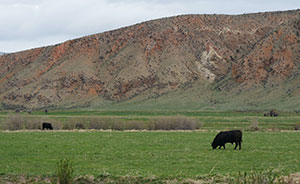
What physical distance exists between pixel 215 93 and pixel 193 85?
22.6ft

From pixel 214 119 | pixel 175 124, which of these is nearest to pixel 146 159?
pixel 175 124

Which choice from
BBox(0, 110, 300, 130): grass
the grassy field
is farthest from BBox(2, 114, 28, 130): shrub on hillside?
the grassy field

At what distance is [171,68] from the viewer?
108 metres

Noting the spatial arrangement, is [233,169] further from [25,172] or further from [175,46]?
[175,46]

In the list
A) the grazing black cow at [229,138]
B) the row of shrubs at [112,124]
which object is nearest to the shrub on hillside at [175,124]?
the row of shrubs at [112,124]

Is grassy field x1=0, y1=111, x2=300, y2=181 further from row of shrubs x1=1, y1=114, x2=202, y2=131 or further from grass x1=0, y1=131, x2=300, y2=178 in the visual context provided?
row of shrubs x1=1, y1=114, x2=202, y2=131

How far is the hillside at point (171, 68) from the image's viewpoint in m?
97.9

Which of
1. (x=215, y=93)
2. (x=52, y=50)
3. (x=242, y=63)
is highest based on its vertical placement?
(x=52, y=50)

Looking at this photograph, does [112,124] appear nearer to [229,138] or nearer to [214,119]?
[214,119]

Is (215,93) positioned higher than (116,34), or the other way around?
(116,34)

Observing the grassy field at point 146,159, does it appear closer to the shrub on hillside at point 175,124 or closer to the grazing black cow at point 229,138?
the grazing black cow at point 229,138

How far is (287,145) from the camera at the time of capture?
28469mm

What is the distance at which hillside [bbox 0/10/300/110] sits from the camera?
97.9m

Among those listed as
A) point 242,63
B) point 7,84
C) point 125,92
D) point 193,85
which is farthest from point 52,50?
point 242,63
